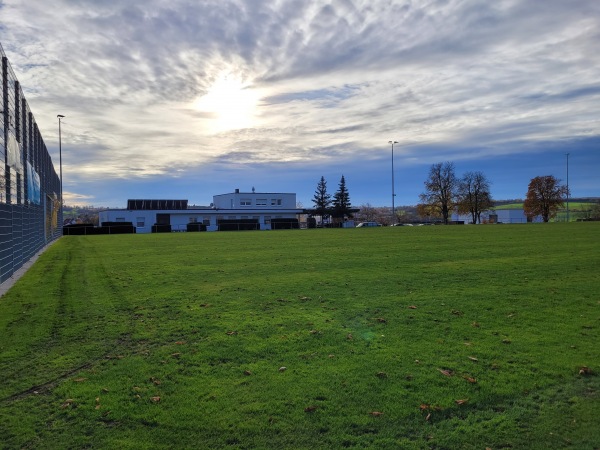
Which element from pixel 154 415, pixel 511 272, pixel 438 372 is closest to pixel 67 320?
pixel 154 415

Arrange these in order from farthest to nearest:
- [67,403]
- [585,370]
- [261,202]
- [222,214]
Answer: [261,202], [222,214], [585,370], [67,403]

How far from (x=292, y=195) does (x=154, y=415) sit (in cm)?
7993

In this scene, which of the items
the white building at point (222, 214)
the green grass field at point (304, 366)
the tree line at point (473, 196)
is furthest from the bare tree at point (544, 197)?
the green grass field at point (304, 366)

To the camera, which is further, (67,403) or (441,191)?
(441,191)

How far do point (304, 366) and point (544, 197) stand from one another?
9384 cm

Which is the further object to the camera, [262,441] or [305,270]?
[305,270]

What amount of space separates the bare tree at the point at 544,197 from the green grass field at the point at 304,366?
3398 inches

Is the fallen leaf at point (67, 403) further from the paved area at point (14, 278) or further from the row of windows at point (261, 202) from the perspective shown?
the row of windows at point (261, 202)

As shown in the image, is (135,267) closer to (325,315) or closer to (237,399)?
(325,315)

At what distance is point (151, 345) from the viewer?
5.82 meters

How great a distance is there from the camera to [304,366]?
4.96m

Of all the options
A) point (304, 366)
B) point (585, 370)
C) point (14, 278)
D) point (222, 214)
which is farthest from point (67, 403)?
point (222, 214)

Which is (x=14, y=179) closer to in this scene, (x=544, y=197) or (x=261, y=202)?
(x=261, y=202)

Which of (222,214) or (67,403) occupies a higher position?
(222,214)
